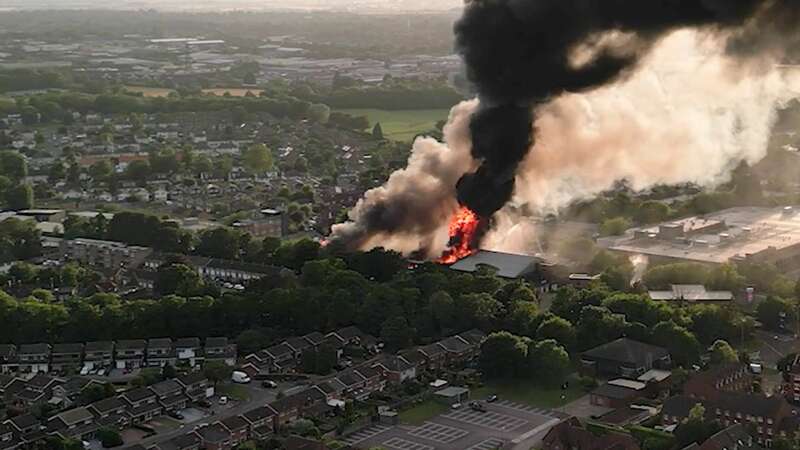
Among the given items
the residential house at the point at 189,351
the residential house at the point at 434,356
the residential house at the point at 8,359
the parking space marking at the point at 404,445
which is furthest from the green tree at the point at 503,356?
the residential house at the point at 8,359

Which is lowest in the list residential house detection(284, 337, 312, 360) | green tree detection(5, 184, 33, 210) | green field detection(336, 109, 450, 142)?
green field detection(336, 109, 450, 142)

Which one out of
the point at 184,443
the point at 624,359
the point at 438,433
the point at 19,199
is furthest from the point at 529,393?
the point at 19,199

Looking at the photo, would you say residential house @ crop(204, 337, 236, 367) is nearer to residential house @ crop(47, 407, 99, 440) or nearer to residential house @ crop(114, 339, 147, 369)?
residential house @ crop(114, 339, 147, 369)

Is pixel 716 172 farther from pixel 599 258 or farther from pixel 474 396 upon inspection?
pixel 474 396

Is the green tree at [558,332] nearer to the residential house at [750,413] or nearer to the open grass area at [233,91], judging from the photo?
the residential house at [750,413]

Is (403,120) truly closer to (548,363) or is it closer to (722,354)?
(548,363)

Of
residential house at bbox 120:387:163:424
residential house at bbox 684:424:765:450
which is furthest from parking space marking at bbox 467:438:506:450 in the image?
residential house at bbox 120:387:163:424
